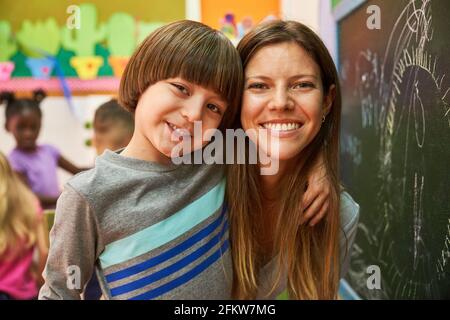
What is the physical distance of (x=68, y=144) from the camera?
45.4 inches

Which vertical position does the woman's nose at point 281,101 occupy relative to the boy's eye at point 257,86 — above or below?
below

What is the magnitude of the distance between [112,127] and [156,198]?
1.12 feet

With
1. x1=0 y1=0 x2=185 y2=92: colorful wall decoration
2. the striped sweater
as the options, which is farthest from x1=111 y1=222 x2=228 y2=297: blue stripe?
Answer: x1=0 y1=0 x2=185 y2=92: colorful wall decoration

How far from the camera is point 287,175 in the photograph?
0.89 m

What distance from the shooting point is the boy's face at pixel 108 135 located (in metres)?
1.04

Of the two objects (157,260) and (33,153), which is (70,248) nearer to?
(157,260)

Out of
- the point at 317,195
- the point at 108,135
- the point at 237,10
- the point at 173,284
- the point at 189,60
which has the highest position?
the point at 237,10

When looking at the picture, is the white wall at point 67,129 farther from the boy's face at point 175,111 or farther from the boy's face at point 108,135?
the boy's face at point 175,111

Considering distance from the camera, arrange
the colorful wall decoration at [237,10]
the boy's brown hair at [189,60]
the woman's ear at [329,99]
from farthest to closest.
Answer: the colorful wall decoration at [237,10], the woman's ear at [329,99], the boy's brown hair at [189,60]

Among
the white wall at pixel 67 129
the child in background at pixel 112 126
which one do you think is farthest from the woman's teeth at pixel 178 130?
the white wall at pixel 67 129

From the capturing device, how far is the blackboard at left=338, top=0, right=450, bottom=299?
0.81m

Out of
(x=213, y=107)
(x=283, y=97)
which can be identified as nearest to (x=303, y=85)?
(x=283, y=97)
